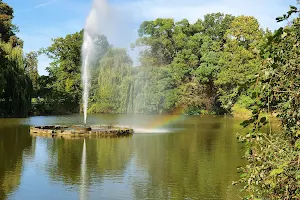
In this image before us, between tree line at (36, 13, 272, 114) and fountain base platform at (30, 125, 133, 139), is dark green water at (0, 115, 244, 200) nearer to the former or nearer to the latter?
fountain base platform at (30, 125, 133, 139)

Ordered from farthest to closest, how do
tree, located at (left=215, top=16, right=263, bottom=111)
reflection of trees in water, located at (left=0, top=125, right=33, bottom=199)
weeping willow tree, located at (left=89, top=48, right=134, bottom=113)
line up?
weeping willow tree, located at (left=89, top=48, right=134, bottom=113) → tree, located at (left=215, top=16, right=263, bottom=111) → reflection of trees in water, located at (left=0, top=125, right=33, bottom=199)

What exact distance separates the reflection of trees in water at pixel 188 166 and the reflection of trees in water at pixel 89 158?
0.76m

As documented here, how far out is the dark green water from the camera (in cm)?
938

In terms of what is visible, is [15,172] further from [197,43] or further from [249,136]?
[197,43]

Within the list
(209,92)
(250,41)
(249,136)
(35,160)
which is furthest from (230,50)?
(249,136)

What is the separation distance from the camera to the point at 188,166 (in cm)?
1284

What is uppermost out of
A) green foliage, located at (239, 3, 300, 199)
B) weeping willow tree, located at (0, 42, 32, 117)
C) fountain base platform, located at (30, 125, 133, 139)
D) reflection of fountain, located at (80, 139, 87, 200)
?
weeping willow tree, located at (0, 42, 32, 117)

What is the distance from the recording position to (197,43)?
4903cm

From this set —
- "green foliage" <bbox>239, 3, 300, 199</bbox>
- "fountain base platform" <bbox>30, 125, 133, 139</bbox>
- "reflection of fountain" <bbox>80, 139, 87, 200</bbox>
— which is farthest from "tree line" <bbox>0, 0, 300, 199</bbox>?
"green foliage" <bbox>239, 3, 300, 199</bbox>

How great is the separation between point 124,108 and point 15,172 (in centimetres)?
3453

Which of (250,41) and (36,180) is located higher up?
(250,41)

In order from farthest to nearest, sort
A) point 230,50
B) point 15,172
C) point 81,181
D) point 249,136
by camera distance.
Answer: point 230,50, point 15,172, point 81,181, point 249,136

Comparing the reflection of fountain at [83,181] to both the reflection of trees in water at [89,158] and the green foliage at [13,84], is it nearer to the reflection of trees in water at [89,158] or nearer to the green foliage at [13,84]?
the reflection of trees in water at [89,158]

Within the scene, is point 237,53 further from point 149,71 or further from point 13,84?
point 13,84
